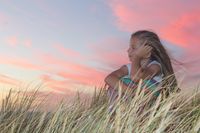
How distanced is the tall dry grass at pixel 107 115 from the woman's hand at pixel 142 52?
0.45m

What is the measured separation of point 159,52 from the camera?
4641 mm

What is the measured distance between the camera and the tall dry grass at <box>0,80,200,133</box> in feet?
9.72

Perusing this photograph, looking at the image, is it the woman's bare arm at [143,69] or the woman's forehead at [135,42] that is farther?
the woman's forehead at [135,42]

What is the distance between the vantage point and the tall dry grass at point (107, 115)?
2963mm

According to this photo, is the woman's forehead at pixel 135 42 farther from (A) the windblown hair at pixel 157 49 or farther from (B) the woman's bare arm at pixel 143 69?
(B) the woman's bare arm at pixel 143 69

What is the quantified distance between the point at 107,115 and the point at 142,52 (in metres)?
1.34

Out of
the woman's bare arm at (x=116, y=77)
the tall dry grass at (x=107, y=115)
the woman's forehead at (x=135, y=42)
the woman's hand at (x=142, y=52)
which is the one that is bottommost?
the tall dry grass at (x=107, y=115)

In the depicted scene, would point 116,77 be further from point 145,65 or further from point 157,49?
point 157,49

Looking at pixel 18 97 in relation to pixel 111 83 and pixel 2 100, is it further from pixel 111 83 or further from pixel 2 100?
pixel 111 83

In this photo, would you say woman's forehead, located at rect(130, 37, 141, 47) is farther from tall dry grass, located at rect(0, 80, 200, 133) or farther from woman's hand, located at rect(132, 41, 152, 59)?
tall dry grass, located at rect(0, 80, 200, 133)

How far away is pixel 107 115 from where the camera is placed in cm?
332

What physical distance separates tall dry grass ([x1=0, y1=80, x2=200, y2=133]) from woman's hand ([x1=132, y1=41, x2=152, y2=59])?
1.48 ft

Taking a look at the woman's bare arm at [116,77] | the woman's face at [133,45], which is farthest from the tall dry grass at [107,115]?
the woman's face at [133,45]

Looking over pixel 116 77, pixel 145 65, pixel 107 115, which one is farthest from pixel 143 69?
pixel 107 115
